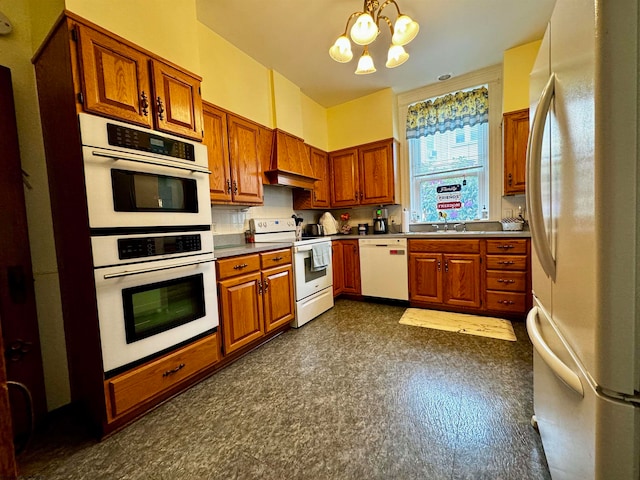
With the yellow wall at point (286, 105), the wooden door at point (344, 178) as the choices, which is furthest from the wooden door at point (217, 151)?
the wooden door at point (344, 178)

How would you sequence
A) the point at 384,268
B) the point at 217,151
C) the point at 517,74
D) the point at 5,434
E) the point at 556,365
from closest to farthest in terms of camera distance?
the point at 5,434, the point at 556,365, the point at 217,151, the point at 517,74, the point at 384,268

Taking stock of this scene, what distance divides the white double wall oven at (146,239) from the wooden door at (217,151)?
536 millimetres

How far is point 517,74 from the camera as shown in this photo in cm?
284

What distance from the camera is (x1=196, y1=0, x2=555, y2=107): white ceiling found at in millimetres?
2180

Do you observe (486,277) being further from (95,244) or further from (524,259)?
(95,244)

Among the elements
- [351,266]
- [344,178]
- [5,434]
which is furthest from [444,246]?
[5,434]

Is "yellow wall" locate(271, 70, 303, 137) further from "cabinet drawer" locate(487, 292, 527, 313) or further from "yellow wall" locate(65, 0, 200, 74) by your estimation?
"cabinet drawer" locate(487, 292, 527, 313)

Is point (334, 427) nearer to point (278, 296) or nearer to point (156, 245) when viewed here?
point (278, 296)

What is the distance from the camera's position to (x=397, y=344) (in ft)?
7.64

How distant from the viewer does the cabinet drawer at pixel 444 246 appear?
2.88 meters

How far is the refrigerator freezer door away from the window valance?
318cm

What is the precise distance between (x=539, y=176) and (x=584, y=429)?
701 millimetres

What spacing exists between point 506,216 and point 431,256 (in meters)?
1.10

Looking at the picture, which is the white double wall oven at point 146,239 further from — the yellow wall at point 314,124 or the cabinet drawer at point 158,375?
the yellow wall at point 314,124
